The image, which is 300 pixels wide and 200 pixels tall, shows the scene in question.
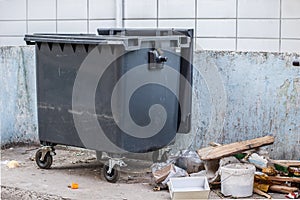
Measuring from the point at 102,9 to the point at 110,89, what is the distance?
1.63 m

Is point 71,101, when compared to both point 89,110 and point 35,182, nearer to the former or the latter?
point 89,110

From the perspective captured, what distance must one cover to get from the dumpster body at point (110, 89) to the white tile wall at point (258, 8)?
60cm

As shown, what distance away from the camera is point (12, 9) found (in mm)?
6527

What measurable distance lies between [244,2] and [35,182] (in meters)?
2.43

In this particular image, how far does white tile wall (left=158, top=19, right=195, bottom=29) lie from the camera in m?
5.63

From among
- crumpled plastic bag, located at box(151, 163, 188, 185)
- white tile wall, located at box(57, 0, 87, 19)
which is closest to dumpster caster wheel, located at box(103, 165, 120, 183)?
crumpled plastic bag, located at box(151, 163, 188, 185)

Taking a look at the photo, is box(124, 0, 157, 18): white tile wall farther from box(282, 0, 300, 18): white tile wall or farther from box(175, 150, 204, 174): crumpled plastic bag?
box(175, 150, 204, 174): crumpled plastic bag

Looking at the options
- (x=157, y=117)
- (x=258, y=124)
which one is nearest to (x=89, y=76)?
(x=157, y=117)

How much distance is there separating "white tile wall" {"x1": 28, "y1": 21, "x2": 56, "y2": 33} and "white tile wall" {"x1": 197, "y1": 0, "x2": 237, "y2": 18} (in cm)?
162

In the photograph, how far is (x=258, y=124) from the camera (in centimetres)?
509

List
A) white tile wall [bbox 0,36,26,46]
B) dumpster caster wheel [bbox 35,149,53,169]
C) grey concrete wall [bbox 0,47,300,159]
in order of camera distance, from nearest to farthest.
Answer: grey concrete wall [bbox 0,47,300,159], dumpster caster wheel [bbox 35,149,53,169], white tile wall [bbox 0,36,26,46]

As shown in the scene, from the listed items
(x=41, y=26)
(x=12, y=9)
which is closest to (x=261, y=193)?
(x=41, y=26)

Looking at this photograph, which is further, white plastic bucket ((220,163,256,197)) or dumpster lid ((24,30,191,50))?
dumpster lid ((24,30,191,50))

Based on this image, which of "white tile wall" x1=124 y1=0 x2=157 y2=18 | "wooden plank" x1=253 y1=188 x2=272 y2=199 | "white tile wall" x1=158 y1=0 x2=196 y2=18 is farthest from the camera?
"white tile wall" x1=124 y1=0 x2=157 y2=18
